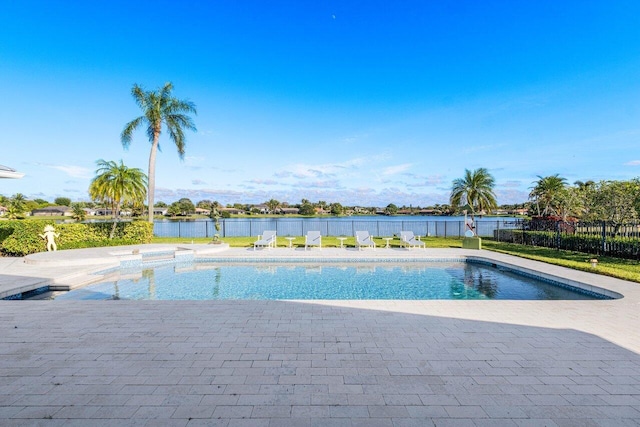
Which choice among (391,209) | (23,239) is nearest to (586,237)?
(23,239)

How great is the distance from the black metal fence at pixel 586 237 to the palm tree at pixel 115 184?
799 inches

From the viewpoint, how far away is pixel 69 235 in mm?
12438

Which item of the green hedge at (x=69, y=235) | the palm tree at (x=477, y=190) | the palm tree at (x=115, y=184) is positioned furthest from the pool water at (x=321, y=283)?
the palm tree at (x=477, y=190)

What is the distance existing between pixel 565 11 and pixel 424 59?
5925mm

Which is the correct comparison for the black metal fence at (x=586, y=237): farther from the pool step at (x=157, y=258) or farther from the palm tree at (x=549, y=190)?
the pool step at (x=157, y=258)

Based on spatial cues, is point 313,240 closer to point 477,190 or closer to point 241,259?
point 241,259

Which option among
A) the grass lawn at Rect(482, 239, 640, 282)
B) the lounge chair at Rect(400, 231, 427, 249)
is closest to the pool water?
the grass lawn at Rect(482, 239, 640, 282)

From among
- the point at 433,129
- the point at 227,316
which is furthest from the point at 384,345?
the point at 433,129

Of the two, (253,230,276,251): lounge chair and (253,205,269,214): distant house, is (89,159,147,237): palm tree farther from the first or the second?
(253,205,269,214): distant house

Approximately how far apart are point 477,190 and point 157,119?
69.0 ft

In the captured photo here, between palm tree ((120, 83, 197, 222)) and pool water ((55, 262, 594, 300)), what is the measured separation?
867cm

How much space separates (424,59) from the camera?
15.0 meters

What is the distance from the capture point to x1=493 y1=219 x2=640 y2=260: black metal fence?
10297 millimetres

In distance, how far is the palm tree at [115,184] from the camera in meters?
14.4
